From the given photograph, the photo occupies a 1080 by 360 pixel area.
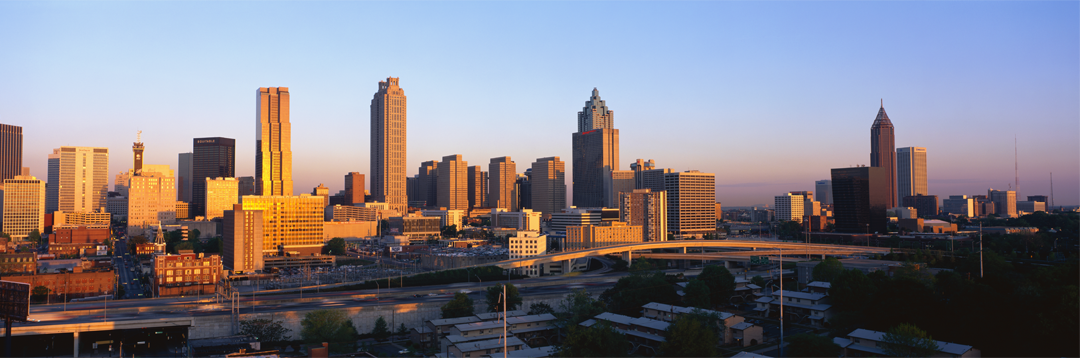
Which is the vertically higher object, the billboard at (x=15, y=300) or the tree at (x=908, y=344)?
the billboard at (x=15, y=300)

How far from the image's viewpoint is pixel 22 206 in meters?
159

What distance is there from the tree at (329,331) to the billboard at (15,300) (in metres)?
16.7

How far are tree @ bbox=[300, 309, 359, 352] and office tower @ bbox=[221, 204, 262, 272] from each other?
54.9 meters

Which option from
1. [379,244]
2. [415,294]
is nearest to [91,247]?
[379,244]

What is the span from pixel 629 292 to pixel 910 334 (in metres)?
23.9

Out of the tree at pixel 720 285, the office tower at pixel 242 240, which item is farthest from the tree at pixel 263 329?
the office tower at pixel 242 240

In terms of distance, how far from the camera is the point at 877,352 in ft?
124

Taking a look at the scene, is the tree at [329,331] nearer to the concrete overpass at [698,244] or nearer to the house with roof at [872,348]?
the house with roof at [872,348]

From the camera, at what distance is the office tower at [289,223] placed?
395 feet

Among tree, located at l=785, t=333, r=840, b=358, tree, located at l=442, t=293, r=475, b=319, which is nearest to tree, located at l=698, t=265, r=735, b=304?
tree, located at l=442, t=293, r=475, b=319

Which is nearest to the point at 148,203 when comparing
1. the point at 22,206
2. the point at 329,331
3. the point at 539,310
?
the point at 22,206

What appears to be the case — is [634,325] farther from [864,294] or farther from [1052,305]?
[1052,305]

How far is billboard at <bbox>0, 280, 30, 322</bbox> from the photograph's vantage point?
41.8 meters

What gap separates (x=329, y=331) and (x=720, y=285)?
35.8 metres
